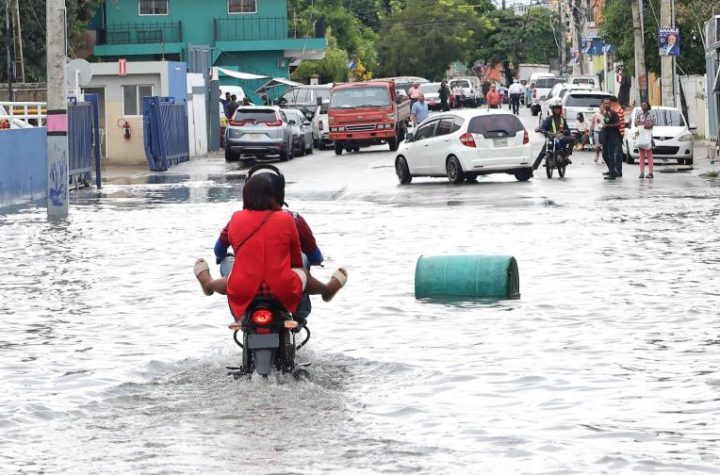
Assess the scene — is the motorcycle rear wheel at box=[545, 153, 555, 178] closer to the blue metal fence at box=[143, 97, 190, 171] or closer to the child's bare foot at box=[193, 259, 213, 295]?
the blue metal fence at box=[143, 97, 190, 171]

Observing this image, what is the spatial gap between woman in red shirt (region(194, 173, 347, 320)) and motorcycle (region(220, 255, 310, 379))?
0.07 metres

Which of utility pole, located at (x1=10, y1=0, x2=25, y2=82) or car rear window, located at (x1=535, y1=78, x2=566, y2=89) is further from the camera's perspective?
car rear window, located at (x1=535, y1=78, x2=566, y2=89)

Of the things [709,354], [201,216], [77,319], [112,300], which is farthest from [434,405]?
[201,216]

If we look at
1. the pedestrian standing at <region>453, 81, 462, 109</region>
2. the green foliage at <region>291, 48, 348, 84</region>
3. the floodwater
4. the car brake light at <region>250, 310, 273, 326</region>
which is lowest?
the floodwater

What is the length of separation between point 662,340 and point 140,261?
8.50 m

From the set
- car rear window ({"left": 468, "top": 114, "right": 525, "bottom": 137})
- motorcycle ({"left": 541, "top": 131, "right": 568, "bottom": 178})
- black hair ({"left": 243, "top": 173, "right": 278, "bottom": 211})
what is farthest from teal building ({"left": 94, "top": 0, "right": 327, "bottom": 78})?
black hair ({"left": 243, "top": 173, "right": 278, "bottom": 211})

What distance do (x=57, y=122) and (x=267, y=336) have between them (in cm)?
1872

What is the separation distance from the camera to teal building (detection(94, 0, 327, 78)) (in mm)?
77938

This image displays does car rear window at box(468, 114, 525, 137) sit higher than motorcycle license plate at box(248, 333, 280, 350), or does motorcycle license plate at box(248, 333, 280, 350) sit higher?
car rear window at box(468, 114, 525, 137)

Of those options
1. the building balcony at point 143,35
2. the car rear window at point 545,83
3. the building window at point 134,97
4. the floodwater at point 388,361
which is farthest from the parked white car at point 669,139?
the car rear window at point 545,83

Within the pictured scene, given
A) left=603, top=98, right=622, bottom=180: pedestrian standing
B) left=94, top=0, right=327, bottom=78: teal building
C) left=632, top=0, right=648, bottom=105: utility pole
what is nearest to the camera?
left=603, top=98, right=622, bottom=180: pedestrian standing

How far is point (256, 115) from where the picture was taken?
4806cm

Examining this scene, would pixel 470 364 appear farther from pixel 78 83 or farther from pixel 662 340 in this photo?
pixel 78 83

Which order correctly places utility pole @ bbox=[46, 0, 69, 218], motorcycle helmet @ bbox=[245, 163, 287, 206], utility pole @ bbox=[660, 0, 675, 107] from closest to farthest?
motorcycle helmet @ bbox=[245, 163, 287, 206]
utility pole @ bbox=[46, 0, 69, 218]
utility pole @ bbox=[660, 0, 675, 107]
